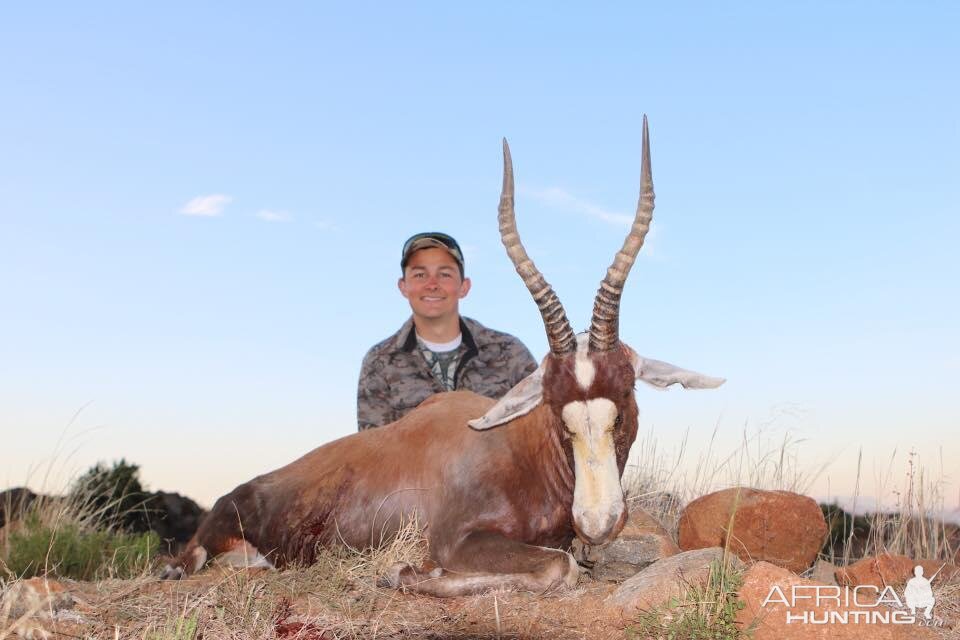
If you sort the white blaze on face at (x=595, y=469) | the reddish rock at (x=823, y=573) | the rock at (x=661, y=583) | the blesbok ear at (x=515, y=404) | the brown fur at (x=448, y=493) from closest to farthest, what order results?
the rock at (x=661, y=583), the white blaze on face at (x=595, y=469), the brown fur at (x=448, y=493), the blesbok ear at (x=515, y=404), the reddish rock at (x=823, y=573)

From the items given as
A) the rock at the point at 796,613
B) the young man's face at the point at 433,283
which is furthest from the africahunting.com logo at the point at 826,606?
the young man's face at the point at 433,283

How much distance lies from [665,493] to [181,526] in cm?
837

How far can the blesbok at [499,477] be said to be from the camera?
229 inches

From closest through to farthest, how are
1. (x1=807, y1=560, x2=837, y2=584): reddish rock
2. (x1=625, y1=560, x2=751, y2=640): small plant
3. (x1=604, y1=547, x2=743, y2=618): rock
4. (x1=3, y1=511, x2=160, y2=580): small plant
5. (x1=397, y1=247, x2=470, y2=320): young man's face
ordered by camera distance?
(x1=625, y1=560, x2=751, y2=640): small plant, (x1=604, y1=547, x2=743, y2=618): rock, (x1=807, y1=560, x2=837, y2=584): reddish rock, (x1=397, y1=247, x2=470, y2=320): young man's face, (x1=3, y1=511, x2=160, y2=580): small plant

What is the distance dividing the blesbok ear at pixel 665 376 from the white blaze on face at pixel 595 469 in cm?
63

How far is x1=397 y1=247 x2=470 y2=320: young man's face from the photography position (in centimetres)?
1002

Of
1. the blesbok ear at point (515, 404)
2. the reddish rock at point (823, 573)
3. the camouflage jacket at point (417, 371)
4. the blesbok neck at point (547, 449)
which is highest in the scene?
the camouflage jacket at point (417, 371)

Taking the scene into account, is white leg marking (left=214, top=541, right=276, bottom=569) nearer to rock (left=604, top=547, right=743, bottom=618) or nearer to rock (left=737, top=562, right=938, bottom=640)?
rock (left=604, top=547, right=743, bottom=618)

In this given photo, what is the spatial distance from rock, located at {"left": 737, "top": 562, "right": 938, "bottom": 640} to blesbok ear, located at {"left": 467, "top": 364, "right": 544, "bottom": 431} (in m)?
1.88

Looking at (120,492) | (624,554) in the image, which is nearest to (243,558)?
(624,554)

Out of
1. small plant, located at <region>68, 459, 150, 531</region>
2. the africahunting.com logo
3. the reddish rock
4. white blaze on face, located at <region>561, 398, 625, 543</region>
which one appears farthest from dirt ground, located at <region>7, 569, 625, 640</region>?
small plant, located at <region>68, 459, 150, 531</region>

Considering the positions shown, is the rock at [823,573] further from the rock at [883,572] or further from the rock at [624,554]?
the rock at [624,554]

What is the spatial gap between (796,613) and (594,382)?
1729 millimetres

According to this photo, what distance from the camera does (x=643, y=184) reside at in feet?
21.0
